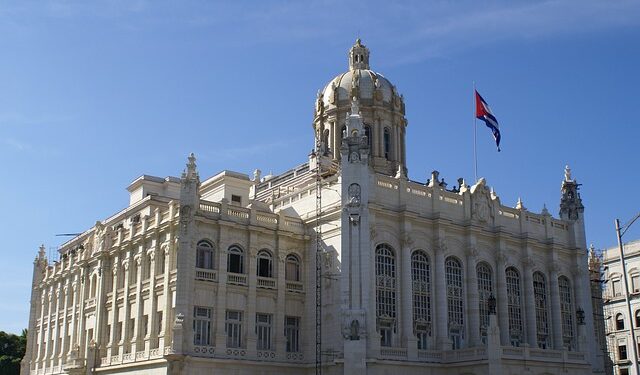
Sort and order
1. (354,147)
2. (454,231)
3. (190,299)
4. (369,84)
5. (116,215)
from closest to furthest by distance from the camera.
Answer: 1. (190,299)
2. (354,147)
3. (454,231)
4. (369,84)
5. (116,215)

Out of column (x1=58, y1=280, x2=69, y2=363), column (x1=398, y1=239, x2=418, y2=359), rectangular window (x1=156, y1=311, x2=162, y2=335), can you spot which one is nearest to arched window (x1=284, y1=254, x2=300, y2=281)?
column (x1=398, y1=239, x2=418, y2=359)

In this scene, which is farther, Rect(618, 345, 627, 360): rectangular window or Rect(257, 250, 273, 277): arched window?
Rect(618, 345, 627, 360): rectangular window

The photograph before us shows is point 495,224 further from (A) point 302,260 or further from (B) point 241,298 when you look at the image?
(B) point 241,298

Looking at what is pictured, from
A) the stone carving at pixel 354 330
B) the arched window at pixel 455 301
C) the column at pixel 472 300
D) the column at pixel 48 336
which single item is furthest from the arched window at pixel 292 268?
the column at pixel 48 336

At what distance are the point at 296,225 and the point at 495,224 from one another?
16.2m

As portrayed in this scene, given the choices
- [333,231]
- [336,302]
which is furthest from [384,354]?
[333,231]

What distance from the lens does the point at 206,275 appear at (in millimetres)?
51406

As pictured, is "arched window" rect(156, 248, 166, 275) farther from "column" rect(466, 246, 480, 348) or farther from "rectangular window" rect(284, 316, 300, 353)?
"column" rect(466, 246, 480, 348)

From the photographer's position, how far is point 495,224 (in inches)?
2422

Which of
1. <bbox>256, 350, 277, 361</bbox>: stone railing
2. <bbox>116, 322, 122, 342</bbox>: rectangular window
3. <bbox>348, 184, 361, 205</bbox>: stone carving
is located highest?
<bbox>348, 184, 361, 205</bbox>: stone carving

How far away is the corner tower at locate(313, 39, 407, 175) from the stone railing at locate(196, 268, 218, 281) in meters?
18.1

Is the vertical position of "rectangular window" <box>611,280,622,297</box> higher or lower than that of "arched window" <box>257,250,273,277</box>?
higher

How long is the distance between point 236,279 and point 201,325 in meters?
3.93

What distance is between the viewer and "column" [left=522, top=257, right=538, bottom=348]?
60750 millimetres
